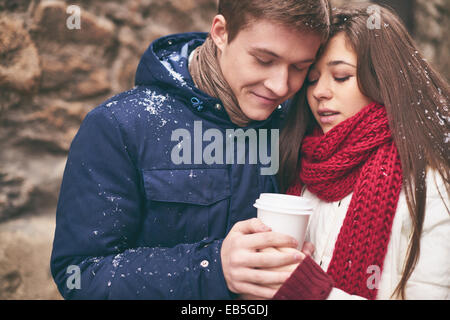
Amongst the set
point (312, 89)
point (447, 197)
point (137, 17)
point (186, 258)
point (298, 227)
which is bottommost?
point (186, 258)

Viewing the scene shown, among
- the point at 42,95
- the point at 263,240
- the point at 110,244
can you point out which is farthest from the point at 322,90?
the point at 42,95

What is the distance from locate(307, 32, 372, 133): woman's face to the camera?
1.57m

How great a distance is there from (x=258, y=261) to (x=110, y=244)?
→ 1.95ft

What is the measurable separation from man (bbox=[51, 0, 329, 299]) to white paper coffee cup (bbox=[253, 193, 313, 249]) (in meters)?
0.04

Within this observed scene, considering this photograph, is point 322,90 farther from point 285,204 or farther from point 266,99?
point 285,204

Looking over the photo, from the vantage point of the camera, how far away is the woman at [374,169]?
1.36 metres

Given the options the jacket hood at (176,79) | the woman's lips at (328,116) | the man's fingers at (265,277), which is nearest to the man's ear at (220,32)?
the jacket hood at (176,79)

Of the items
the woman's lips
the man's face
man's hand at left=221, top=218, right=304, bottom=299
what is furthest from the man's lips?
man's hand at left=221, top=218, right=304, bottom=299

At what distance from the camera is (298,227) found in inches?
52.4

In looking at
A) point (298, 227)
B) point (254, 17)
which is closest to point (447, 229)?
point (298, 227)

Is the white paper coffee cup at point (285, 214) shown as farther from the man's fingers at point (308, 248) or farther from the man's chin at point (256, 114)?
the man's chin at point (256, 114)

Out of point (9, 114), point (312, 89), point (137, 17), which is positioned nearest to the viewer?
point (312, 89)
